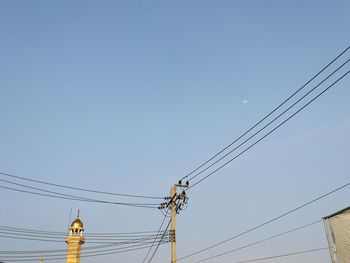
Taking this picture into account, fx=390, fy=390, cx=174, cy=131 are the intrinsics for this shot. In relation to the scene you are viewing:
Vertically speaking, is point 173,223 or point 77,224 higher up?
point 77,224

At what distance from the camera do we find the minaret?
7619 centimetres

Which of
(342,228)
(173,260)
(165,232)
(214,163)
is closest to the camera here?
(342,228)

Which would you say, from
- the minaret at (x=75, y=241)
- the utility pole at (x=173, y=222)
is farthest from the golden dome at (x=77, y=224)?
the utility pole at (x=173, y=222)

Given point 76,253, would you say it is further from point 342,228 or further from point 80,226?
point 342,228

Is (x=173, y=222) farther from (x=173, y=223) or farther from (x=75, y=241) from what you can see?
(x=75, y=241)

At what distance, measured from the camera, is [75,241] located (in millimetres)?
78125

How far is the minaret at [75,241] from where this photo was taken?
76188 mm

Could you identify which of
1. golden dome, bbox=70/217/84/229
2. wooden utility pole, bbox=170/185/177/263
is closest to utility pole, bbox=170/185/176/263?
wooden utility pole, bbox=170/185/177/263

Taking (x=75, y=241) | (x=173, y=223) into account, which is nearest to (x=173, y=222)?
(x=173, y=223)

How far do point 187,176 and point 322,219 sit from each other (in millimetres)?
12095

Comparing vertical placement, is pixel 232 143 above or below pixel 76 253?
below

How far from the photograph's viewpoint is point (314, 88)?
14695 mm

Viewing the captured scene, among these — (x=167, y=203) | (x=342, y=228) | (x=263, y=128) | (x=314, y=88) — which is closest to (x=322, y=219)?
(x=342, y=228)

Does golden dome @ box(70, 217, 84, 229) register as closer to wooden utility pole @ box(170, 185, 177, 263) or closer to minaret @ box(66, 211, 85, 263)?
minaret @ box(66, 211, 85, 263)
